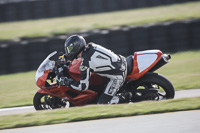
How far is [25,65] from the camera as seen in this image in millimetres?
10781

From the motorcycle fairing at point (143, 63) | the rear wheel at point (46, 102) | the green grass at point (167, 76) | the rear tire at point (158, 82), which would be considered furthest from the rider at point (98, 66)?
the green grass at point (167, 76)

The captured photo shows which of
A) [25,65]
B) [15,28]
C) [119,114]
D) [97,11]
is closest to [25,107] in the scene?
[119,114]

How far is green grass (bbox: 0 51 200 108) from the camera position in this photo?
702cm

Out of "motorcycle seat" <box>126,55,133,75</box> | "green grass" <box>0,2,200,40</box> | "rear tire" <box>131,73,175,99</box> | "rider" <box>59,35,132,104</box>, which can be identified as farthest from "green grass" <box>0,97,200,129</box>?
"green grass" <box>0,2,200,40</box>

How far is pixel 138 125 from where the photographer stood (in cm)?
409

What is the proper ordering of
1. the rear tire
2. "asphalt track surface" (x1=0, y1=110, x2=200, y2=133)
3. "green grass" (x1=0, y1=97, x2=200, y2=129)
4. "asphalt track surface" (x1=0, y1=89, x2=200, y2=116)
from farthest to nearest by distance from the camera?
"asphalt track surface" (x1=0, y1=89, x2=200, y2=116)
the rear tire
"green grass" (x1=0, y1=97, x2=200, y2=129)
"asphalt track surface" (x1=0, y1=110, x2=200, y2=133)

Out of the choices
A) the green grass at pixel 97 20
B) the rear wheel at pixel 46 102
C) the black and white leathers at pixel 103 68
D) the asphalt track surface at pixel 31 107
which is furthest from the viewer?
the green grass at pixel 97 20

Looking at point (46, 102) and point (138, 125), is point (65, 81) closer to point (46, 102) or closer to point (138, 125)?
point (46, 102)

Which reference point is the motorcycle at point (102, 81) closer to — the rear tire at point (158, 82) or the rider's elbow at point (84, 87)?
the rear tire at point (158, 82)

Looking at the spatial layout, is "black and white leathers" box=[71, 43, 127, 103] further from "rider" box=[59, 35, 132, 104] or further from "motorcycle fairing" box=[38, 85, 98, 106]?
"motorcycle fairing" box=[38, 85, 98, 106]

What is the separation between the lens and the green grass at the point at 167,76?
23.0 ft

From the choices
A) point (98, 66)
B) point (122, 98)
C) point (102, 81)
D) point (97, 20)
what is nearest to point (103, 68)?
point (98, 66)

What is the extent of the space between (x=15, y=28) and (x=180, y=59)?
9.47 metres

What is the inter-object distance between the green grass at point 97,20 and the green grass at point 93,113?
9.17 meters
